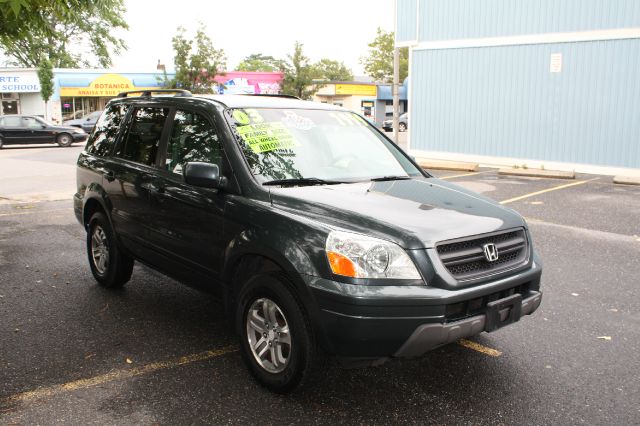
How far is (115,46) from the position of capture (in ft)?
187

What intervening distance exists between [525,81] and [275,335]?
51.4 feet

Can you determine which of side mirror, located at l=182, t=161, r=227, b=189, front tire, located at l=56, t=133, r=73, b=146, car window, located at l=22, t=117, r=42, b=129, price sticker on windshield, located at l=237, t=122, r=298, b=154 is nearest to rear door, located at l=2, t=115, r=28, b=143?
car window, located at l=22, t=117, r=42, b=129

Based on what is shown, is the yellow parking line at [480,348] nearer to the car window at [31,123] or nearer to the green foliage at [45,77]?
the car window at [31,123]

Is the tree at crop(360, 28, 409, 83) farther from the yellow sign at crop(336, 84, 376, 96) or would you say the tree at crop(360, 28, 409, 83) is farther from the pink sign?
the pink sign

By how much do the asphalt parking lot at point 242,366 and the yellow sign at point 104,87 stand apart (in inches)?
1534

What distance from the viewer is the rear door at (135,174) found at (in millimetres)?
4957

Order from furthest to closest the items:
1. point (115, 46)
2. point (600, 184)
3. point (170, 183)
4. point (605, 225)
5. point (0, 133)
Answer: point (115, 46), point (0, 133), point (600, 184), point (605, 225), point (170, 183)

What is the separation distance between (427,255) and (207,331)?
219 centimetres

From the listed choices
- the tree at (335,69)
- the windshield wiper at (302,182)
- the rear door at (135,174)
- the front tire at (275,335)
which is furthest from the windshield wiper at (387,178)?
the tree at (335,69)

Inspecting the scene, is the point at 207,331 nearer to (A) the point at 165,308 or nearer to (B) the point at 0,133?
(A) the point at 165,308

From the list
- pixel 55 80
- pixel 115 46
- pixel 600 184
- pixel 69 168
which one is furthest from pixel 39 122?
pixel 115 46

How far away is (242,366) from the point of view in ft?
13.5

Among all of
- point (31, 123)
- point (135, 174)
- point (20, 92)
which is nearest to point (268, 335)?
point (135, 174)

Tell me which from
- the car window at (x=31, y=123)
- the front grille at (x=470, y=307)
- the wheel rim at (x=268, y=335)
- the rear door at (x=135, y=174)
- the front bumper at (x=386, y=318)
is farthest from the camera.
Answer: the car window at (x=31, y=123)
